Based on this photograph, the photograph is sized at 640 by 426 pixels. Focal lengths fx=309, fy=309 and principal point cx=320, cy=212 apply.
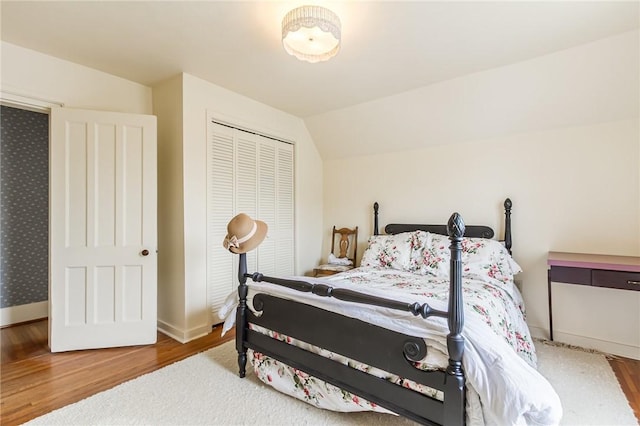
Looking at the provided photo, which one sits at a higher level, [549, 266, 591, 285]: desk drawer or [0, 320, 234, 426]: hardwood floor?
[549, 266, 591, 285]: desk drawer

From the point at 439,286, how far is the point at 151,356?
2.42 meters

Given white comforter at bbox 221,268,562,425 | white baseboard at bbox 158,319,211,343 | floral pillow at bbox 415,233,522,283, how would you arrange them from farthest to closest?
white baseboard at bbox 158,319,211,343, floral pillow at bbox 415,233,522,283, white comforter at bbox 221,268,562,425

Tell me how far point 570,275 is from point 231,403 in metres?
2.62

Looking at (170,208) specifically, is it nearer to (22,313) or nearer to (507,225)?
(22,313)

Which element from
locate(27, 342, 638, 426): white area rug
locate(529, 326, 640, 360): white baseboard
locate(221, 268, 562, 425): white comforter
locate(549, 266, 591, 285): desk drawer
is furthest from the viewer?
locate(529, 326, 640, 360): white baseboard

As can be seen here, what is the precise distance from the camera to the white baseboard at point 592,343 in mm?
2528

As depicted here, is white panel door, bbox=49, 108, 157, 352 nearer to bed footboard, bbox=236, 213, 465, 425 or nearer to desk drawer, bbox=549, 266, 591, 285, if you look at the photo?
bed footboard, bbox=236, 213, 465, 425

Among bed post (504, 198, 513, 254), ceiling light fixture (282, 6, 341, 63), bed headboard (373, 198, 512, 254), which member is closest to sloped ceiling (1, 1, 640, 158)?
ceiling light fixture (282, 6, 341, 63)

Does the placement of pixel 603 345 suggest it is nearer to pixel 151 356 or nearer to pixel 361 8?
pixel 361 8

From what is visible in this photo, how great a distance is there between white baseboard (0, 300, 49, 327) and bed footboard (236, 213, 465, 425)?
10.1 feet

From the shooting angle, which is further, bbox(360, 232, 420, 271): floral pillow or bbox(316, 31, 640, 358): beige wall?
Result: bbox(360, 232, 420, 271): floral pillow

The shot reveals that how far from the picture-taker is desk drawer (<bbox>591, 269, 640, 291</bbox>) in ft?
7.11

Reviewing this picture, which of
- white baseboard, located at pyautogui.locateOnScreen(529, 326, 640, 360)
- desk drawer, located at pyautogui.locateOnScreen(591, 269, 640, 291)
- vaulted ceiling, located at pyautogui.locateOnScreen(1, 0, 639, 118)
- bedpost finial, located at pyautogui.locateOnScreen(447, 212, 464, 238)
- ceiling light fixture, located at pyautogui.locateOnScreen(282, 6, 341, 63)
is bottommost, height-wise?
white baseboard, located at pyautogui.locateOnScreen(529, 326, 640, 360)

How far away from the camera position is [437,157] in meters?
3.51
